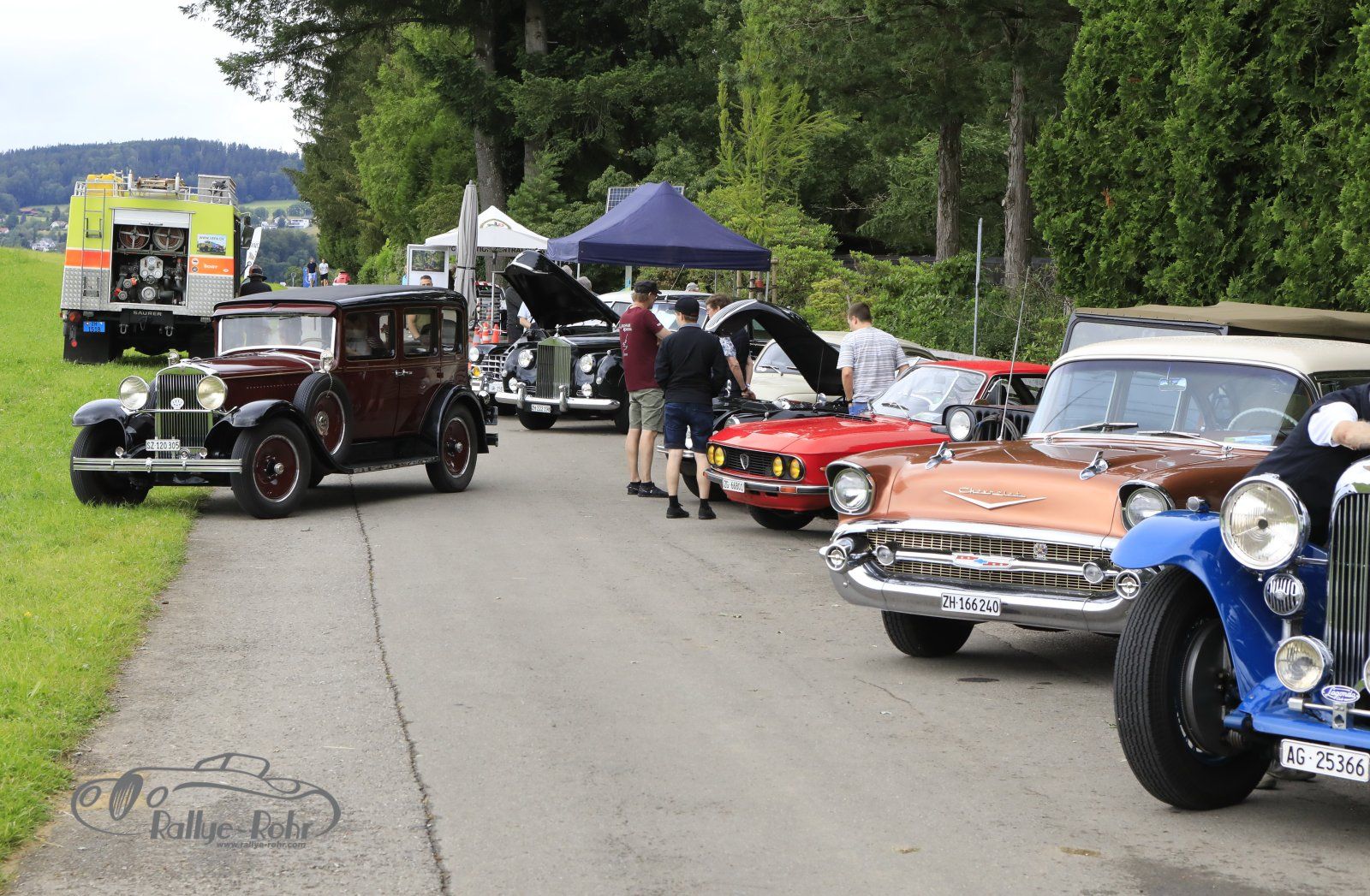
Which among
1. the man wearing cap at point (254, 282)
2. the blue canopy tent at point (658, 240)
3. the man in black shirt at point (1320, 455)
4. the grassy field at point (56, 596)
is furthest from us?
the man wearing cap at point (254, 282)

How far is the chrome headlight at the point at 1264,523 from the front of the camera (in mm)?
5156

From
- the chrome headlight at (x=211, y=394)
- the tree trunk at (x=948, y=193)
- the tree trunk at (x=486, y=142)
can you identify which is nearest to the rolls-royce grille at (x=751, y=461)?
the chrome headlight at (x=211, y=394)

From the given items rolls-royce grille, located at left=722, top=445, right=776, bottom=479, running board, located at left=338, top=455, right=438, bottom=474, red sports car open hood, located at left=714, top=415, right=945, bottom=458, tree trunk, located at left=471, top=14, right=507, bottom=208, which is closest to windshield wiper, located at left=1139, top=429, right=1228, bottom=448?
red sports car open hood, located at left=714, top=415, right=945, bottom=458

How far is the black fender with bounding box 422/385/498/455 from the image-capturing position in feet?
48.1

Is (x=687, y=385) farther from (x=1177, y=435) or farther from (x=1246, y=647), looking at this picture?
(x=1246, y=647)

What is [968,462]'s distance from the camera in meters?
7.80

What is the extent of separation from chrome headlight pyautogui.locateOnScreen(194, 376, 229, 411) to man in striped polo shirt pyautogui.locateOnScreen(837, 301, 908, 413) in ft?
17.7

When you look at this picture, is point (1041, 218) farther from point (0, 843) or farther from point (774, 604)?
point (0, 843)

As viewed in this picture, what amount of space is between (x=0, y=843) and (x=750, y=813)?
2517mm

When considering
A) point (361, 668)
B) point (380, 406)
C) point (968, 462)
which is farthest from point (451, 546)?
point (968, 462)

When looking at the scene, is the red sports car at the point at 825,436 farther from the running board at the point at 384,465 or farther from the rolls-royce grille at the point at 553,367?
the rolls-royce grille at the point at 553,367

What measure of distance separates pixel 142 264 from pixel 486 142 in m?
20.0

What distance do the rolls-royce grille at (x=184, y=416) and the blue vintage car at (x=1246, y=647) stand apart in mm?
9112

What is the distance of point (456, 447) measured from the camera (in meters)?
15.1
